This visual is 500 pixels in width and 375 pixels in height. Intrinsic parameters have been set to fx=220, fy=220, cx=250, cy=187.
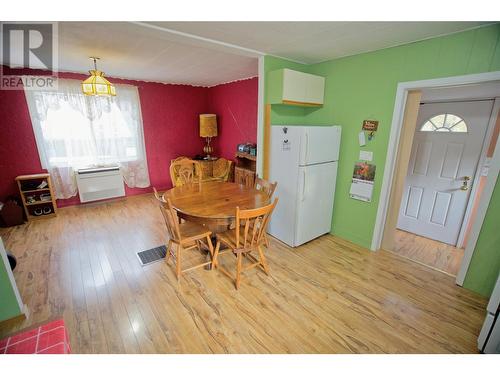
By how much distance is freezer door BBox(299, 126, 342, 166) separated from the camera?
8.21ft

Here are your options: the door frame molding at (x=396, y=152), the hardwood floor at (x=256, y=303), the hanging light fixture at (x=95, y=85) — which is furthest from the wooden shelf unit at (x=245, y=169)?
the hanging light fixture at (x=95, y=85)

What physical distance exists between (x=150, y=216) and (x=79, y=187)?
1.50m

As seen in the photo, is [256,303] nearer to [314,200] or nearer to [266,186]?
[266,186]

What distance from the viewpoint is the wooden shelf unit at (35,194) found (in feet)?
11.6

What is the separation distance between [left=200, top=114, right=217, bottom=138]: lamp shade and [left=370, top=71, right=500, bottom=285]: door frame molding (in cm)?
356

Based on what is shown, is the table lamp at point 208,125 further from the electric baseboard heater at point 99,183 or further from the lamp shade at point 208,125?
the electric baseboard heater at point 99,183

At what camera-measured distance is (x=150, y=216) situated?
12.6 ft

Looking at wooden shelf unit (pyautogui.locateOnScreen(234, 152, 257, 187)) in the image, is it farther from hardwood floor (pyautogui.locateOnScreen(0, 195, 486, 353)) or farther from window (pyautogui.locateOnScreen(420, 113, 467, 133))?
window (pyautogui.locateOnScreen(420, 113, 467, 133))

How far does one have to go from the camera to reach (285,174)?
9.05 feet

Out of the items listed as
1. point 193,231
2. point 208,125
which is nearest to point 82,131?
point 208,125

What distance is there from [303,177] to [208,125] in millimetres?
3077
